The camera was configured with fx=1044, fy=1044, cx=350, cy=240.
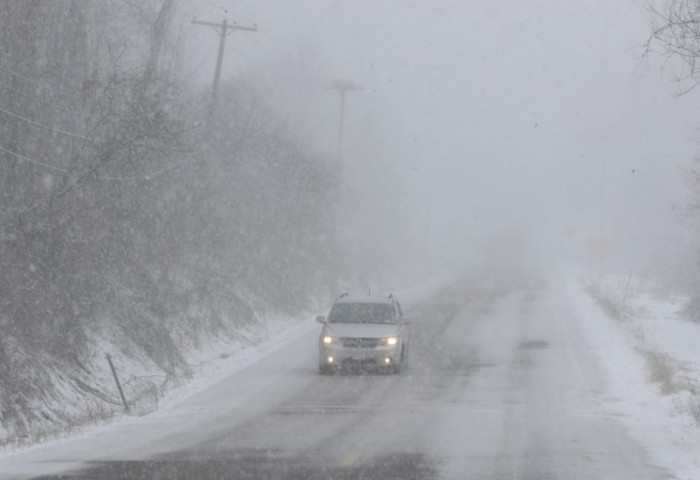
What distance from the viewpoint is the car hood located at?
2306 centimetres

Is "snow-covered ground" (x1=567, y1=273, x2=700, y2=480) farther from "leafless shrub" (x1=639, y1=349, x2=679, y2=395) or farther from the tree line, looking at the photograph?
the tree line

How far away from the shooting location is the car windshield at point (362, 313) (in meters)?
24.3

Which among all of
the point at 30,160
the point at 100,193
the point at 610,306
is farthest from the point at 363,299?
the point at 610,306

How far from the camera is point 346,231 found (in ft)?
228

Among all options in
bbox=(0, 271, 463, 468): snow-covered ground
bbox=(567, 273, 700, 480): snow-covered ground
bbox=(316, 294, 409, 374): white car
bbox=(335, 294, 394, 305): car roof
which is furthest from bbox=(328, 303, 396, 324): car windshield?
bbox=(567, 273, 700, 480): snow-covered ground

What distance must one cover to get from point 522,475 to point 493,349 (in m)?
17.9

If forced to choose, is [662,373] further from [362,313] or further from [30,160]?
[30,160]

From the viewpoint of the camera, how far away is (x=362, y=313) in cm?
2458

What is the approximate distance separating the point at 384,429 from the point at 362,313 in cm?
944

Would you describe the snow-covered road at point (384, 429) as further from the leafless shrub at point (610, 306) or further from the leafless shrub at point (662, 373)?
the leafless shrub at point (610, 306)

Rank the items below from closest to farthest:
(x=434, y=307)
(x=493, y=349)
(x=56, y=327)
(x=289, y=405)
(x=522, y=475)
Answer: (x=522, y=475)
(x=289, y=405)
(x=56, y=327)
(x=493, y=349)
(x=434, y=307)

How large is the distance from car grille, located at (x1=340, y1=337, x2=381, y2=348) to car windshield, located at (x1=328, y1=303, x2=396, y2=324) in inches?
50.4

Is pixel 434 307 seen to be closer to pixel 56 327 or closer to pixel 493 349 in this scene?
pixel 493 349

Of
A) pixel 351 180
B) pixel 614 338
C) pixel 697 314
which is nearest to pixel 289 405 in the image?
pixel 614 338
